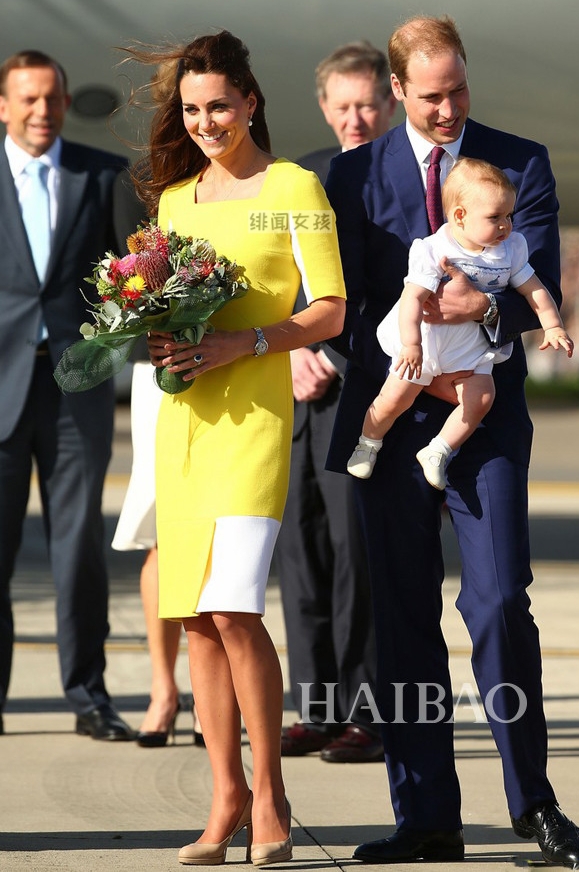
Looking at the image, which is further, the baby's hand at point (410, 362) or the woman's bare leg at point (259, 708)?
the woman's bare leg at point (259, 708)

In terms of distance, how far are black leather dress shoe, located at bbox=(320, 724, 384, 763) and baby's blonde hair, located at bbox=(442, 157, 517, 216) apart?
78.5 inches

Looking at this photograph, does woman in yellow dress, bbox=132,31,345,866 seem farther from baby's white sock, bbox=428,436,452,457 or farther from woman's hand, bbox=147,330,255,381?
baby's white sock, bbox=428,436,452,457

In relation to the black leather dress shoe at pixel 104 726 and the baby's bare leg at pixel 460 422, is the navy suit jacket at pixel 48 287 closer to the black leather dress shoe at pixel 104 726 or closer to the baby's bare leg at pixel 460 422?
the black leather dress shoe at pixel 104 726

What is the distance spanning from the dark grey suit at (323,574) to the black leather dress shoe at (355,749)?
7 cm

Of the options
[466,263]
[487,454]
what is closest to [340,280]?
[466,263]

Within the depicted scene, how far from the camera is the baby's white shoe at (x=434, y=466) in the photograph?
3354 mm

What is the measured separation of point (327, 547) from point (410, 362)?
6.04 ft

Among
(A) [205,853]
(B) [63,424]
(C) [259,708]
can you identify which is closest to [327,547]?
(B) [63,424]

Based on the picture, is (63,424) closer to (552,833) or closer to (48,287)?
(48,287)

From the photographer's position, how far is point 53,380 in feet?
16.3

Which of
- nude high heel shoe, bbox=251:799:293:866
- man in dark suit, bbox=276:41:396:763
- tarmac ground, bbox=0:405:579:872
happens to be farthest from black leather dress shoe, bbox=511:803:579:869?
man in dark suit, bbox=276:41:396:763

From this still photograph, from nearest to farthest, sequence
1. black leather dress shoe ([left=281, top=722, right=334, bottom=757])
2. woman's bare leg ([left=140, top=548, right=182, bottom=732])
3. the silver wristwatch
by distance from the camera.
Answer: the silver wristwatch, black leather dress shoe ([left=281, top=722, right=334, bottom=757]), woman's bare leg ([left=140, top=548, right=182, bottom=732])

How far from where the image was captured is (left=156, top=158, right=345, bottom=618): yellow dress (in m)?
3.35

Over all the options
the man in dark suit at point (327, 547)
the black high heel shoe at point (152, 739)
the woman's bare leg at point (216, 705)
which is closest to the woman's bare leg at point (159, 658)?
the black high heel shoe at point (152, 739)
